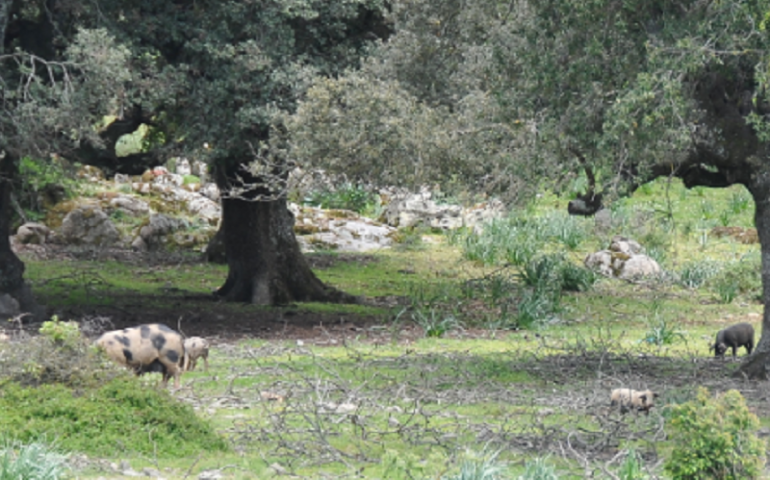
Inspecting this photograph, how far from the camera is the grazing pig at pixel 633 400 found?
410 inches

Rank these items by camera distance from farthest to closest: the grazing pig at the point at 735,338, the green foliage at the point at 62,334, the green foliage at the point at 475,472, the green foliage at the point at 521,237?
the green foliage at the point at 521,237 → the grazing pig at the point at 735,338 → the green foliage at the point at 62,334 → the green foliage at the point at 475,472

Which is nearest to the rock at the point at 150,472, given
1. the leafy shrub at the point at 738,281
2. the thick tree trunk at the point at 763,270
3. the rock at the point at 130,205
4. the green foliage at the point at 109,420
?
the green foliage at the point at 109,420

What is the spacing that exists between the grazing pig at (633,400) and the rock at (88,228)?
21.4 metres

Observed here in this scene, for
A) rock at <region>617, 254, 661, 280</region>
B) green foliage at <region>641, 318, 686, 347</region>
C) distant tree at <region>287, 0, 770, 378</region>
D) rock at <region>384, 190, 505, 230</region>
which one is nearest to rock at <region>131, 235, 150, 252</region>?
rock at <region>384, 190, 505, 230</region>

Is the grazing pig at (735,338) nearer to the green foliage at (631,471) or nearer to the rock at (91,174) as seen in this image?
the green foliage at (631,471)

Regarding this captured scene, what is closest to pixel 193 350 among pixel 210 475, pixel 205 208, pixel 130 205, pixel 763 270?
pixel 210 475

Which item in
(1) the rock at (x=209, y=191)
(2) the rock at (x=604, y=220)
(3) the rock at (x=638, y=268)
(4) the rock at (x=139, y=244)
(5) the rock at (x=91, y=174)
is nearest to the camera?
(3) the rock at (x=638, y=268)

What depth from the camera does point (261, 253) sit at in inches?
850

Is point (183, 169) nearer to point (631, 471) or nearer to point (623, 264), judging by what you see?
point (623, 264)

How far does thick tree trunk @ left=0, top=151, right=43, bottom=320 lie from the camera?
1798cm

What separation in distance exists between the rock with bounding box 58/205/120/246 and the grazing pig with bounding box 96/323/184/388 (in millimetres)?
19114

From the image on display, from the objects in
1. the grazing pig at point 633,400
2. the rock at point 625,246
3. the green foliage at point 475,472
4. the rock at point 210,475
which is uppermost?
the rock at point 625,246

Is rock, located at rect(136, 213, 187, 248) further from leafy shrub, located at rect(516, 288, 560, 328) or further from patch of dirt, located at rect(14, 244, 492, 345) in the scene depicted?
leafy shrub, located at rect(516, 288, 560, 328)

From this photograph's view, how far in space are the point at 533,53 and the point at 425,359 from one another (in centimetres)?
430
